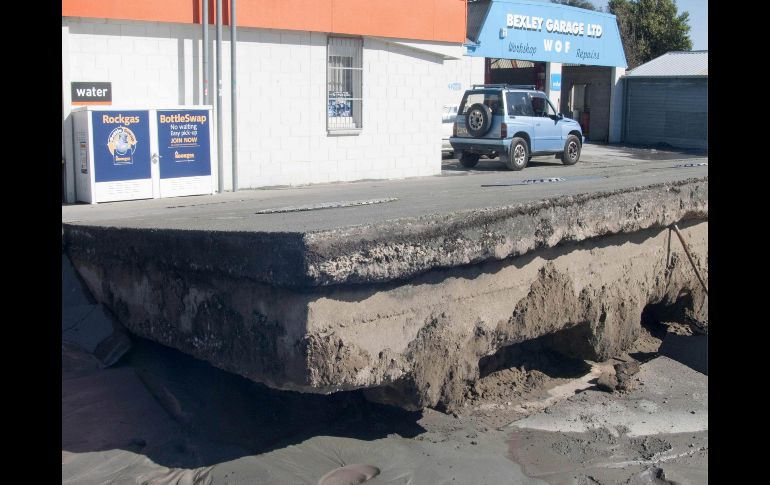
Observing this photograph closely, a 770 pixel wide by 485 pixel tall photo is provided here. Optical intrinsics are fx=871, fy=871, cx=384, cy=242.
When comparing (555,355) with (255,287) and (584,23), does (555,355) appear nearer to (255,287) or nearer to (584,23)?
(255,287)

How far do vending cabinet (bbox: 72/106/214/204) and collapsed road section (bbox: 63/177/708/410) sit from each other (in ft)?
21.8

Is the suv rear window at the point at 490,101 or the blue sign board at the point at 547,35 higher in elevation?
the blue sign board at the point at 547,35

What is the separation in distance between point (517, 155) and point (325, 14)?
21.1 feet

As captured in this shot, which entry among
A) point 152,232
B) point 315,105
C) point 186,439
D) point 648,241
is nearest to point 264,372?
point 186,439

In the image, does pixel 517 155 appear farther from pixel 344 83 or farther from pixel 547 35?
pixel 547 35

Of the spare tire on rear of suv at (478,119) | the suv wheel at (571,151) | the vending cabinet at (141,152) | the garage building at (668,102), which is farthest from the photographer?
the garage building at (668,102)

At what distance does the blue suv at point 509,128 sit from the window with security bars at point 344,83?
4008mm

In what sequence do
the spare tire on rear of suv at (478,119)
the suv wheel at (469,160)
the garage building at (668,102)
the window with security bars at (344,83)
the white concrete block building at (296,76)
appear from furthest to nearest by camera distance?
the garage building at (668,102) < the suv wheel at (469,160) < the spare tire on rear of suv at (478,119) < the window with security bars at (344,83) < the white concrete block building at (296,76)

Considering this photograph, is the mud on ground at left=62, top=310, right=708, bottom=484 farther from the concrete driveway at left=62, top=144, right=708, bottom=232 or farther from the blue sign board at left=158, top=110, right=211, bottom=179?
the blue sign board at left=158, top=110, right=211, bottom=179

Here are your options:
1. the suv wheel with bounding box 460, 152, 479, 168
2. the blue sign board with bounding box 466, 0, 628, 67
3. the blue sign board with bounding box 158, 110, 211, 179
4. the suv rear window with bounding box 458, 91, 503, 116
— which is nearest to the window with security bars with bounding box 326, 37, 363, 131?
the blue sign board with bounding box 158, 110, 211, 179

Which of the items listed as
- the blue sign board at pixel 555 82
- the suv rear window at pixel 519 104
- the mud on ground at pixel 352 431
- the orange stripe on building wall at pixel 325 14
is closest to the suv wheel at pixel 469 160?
→ the suv rear window at pixel 519 104

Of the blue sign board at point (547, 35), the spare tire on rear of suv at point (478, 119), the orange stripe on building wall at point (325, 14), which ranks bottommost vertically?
the spare tire on rear of suv at point (478, 119)

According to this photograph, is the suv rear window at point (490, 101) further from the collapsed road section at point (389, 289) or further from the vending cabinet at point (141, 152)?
the collapsed road section at point (389, 289)

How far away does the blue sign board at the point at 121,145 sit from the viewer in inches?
497
